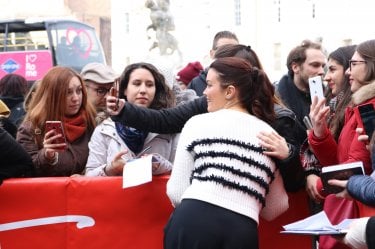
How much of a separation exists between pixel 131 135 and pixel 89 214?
562mm

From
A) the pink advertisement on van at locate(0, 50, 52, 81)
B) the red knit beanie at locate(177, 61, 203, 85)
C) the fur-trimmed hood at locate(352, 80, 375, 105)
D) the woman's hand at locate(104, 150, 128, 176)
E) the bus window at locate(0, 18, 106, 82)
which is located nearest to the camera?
the fur-trimmed hood at locate(352, 80, 375, 105)

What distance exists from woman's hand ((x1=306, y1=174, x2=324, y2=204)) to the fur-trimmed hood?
0.53 metres

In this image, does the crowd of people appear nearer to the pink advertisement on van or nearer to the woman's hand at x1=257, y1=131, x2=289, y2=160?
the woman's hand at x1=257, y1=131, x2=289, y2=160

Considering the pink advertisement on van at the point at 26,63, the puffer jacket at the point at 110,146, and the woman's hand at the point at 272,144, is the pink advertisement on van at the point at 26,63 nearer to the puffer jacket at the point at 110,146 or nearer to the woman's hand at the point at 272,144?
the puffer jacket at the point at 110,146

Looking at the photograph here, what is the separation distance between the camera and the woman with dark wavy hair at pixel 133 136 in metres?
4.69

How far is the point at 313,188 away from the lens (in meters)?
4.32

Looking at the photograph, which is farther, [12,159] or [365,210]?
[12,159]

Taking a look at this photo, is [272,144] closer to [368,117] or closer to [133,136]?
[368,117]

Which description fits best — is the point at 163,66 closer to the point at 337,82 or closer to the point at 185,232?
the point at 337,82

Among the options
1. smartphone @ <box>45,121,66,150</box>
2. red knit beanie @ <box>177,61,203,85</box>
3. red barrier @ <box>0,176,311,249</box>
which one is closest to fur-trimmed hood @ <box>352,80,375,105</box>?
red barrier @ <box>0,176,311,249</box>

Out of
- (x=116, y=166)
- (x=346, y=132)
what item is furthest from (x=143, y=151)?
(x=346, y=132)

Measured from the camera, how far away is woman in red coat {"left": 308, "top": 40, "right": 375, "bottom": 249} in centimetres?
409

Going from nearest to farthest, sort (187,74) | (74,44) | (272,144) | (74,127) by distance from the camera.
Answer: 1. (272,144)
2. (74,127)
3. (187,74)
4. (74,44)

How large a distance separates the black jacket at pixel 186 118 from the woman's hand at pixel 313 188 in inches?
1.9
